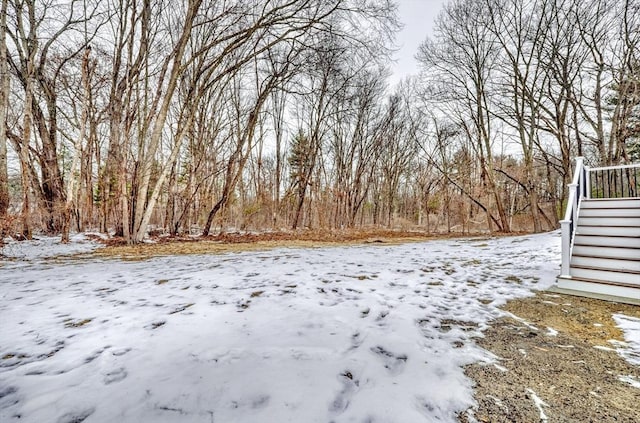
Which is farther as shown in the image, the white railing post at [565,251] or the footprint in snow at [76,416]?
the white railing post at [565,251]

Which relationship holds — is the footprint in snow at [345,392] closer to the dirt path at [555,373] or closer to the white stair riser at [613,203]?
the dirt path at [555,373]

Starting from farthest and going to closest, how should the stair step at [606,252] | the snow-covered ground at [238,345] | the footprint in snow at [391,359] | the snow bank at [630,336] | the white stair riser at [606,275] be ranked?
the stair step at [606,252] < the white stair riser at [606,275] < the snow bank at [630,336] < the footprint in snow at [391,359] < the snow-covered ground at [238,345]

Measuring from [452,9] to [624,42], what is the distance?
6.81 meters

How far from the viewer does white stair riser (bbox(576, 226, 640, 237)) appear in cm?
408

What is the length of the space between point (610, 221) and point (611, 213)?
251 mm

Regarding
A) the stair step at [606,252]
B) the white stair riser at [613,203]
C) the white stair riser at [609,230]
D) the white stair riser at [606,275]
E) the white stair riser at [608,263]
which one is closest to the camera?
the white stair riser at [606,275]

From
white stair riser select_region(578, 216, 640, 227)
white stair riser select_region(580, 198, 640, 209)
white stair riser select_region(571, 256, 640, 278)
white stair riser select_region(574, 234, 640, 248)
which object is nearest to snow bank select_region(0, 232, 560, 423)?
white stair riser select_region(571, 256, 640, 278)

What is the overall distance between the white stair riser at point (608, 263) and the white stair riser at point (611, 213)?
1.34 meters

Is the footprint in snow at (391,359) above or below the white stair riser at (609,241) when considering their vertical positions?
below

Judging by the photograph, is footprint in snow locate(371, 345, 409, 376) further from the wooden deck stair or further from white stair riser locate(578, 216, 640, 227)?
white stair riser locate(578, 216, 640, 227)

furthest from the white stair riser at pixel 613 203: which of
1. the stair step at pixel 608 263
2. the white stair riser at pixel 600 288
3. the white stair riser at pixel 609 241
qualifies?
the white stair riser at pixel 600 288

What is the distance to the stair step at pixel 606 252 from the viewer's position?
3.71 meters

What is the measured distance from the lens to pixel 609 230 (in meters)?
4.29

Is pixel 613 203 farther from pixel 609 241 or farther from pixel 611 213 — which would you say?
pixel 609 241
